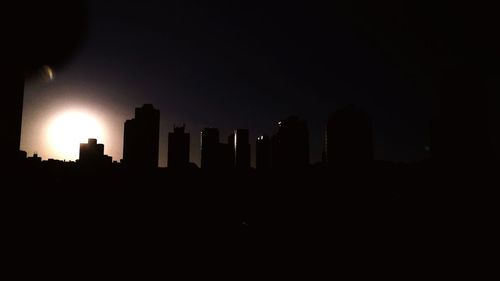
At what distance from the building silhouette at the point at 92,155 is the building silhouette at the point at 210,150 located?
16.4 metres

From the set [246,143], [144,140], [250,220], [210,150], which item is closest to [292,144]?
[246,143]

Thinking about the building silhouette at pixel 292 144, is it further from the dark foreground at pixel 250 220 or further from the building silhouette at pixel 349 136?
the dark foreground at pixel 250 220

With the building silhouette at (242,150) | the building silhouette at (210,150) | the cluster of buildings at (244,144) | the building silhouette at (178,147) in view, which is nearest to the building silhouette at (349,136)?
the cluster of buildings at (244,144)

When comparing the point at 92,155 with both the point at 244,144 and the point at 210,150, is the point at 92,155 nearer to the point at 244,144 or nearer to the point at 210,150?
the point at 210,150

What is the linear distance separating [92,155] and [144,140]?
8067 mm

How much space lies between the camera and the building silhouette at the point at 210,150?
60.3 m

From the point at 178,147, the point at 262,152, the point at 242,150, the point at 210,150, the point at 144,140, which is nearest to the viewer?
the point at 144,140

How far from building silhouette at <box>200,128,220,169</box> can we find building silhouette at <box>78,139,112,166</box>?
53.7 ft

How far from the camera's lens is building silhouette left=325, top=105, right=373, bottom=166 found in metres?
68.1

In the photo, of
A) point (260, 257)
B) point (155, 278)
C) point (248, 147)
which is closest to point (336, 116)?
point (248, 147)

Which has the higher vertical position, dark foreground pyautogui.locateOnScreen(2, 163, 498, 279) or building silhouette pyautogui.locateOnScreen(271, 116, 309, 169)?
building silhouette pyautogui.locateOnScreen(271, 116, 309, 169)

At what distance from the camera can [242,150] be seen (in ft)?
223

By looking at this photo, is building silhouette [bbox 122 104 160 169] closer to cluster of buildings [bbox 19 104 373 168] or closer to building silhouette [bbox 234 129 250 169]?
cluster of buildings [bbox 19 104 373 168]

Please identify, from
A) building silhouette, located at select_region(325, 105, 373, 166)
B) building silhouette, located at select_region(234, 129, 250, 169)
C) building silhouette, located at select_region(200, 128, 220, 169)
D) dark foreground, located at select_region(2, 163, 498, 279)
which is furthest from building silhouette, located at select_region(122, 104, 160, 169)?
building silhouette, located at select_region(325, 105, 373, 166)
